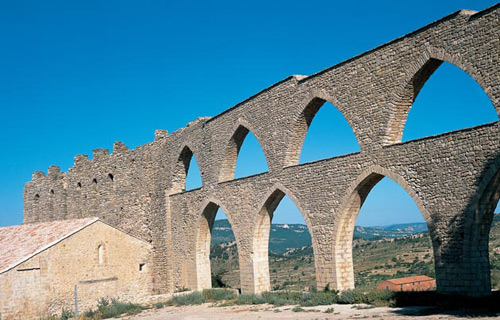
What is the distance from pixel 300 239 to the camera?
260 ft

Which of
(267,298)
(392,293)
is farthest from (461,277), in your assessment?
(267,298)

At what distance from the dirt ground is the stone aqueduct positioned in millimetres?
1232

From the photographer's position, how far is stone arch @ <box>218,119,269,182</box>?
17.0m

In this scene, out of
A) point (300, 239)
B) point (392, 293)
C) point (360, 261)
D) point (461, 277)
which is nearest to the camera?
point (461, 277)

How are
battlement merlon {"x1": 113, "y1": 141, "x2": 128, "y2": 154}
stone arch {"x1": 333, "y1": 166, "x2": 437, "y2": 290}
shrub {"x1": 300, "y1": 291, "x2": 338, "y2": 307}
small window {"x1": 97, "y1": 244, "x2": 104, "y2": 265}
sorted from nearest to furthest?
1. stone arch {"x1": 333, "y1": 166, "x2": 437, "y2": 290}
2. shrub {"x1": 300, "y1": 291, "x2": 338, "y2": 307}
3. small window {"x1": 97, "y1": 244, "x2": 104, "y2": 265}
4. battlement merlon {"x1": 113, "y1": 141, "x2": 128, "y2": 154}

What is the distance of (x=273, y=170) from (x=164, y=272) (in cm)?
714

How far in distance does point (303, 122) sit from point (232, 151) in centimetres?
368

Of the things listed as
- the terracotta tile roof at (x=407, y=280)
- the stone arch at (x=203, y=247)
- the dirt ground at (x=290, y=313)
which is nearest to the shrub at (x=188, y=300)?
the dirt ground at (x=290, y=313)

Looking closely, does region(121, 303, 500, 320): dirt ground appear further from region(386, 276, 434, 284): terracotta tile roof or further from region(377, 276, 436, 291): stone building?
region(386, 276, 434, 284): terracotta tile roof

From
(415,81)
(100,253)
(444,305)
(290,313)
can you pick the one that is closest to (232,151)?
(100,253)

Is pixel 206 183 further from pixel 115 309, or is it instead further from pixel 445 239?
pixel 445 239

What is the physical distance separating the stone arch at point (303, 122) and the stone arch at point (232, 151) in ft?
8.18

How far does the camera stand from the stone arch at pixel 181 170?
20172 mm

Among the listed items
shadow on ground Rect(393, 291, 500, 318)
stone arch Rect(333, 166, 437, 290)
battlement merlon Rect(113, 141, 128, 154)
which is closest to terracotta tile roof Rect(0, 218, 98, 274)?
battlement merlon Rect(113, 141, 128, 154)
